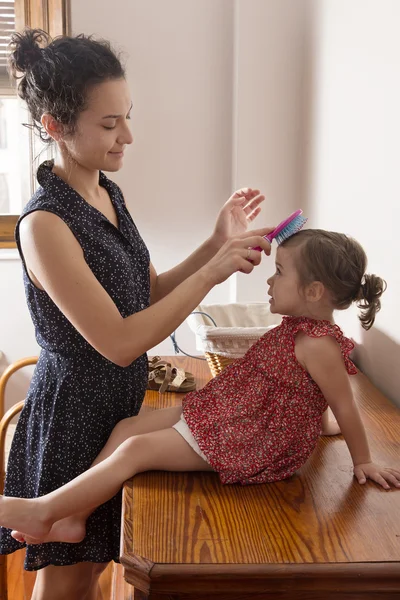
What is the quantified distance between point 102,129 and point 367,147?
28.2 inches

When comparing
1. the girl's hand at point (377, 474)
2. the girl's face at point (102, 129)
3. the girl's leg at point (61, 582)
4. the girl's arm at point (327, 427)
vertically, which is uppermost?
the girl's face at point (102, 129)

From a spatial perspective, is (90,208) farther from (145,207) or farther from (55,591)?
(145,207)

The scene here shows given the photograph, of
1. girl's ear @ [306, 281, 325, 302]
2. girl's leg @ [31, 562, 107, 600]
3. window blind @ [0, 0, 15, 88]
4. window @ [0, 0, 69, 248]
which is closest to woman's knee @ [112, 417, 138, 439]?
girl's leg @ [31, 562, 107, 600]

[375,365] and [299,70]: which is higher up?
[299,70]

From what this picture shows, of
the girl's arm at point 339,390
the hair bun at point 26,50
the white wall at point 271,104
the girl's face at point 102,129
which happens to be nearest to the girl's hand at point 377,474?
the girl's arm at point 339,390

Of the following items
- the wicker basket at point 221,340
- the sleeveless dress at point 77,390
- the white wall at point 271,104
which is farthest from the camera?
the white wall at point 271,104

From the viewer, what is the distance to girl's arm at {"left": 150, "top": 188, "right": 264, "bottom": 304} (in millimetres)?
1672

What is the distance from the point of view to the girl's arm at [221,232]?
1.67m

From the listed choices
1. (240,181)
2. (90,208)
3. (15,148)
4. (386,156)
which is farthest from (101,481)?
(15,148)

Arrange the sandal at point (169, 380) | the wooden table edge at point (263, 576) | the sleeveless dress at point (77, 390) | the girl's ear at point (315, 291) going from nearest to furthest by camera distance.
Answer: the wooden table edge at point (263, 576), the girl's ear at point (315, 291), the sleeveless dress at point (77, 390), the sandal at point (169, 380)

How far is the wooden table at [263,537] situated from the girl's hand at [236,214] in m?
0.58

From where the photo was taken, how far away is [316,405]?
1285 millimetres

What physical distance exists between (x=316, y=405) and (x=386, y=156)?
0.67 meters

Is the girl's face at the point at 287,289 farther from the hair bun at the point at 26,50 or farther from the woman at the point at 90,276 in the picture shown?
the hair bun at the point at 26,50
